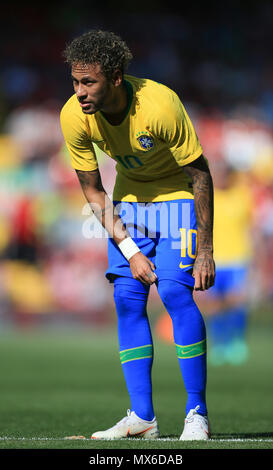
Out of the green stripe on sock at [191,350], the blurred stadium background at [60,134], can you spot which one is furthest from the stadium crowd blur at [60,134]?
the green stripe on sock at [191,350]

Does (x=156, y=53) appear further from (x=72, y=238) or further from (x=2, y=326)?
(x=2, y=326)

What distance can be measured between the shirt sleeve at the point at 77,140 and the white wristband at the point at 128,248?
1.50 feet

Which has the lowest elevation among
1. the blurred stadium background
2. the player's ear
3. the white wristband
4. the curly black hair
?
the white wristband

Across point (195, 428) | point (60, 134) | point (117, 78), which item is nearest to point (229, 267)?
point (195, 428)

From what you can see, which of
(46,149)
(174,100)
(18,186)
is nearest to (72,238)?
(18,186)

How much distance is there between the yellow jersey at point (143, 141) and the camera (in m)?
4.62

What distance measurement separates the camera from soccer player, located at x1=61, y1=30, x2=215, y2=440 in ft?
15.1

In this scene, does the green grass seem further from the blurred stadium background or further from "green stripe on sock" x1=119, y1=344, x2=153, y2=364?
the blurred stadium background

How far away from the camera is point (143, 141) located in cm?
472

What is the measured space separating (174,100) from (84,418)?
232cm

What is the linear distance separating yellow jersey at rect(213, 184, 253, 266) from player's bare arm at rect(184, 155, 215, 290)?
603cm

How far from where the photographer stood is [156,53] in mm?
22531

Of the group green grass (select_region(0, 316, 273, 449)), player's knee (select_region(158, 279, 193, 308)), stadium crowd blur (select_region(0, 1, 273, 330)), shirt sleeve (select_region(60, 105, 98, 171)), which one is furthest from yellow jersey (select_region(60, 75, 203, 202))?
stadium crowd blur (select_region(0, 1, 273, 330))

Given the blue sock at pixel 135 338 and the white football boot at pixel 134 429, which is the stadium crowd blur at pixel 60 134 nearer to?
the blue sock at pixel 135 338
